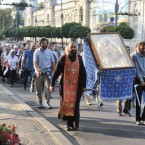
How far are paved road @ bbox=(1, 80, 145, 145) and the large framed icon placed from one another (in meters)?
1.23

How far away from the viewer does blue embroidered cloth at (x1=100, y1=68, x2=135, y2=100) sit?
9.46m

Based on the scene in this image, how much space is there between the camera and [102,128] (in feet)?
28.6

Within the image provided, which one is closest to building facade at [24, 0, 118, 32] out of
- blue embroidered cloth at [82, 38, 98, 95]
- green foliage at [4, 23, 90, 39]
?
green foliage at [4, 23, 90, 39]

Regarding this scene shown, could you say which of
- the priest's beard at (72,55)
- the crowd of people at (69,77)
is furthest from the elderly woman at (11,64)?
the priest's beard at (72,55)

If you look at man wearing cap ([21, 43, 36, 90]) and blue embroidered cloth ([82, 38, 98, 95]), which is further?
man wearing cap ([21, 43, 36, 90])

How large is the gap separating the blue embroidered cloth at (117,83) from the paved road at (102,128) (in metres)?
0.56

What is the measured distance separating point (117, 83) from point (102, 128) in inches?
52.7

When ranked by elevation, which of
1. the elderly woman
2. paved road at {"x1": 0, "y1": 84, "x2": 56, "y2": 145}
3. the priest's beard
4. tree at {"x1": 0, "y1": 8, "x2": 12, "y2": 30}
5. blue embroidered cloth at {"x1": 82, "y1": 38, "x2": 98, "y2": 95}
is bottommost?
paved road at {"x1": 0, "y1": 84, "x2": 56, "y2": 145}

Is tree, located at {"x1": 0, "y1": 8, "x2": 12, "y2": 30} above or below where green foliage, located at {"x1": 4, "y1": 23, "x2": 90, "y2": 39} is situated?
above

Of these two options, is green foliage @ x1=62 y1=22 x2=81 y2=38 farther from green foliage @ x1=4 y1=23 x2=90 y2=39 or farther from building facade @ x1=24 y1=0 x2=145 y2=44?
building facade @ x1=24 y1=0 x2=145 y2=44

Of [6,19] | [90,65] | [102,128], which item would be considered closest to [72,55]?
[102,128]

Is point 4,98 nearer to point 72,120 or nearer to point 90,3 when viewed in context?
point 72,120

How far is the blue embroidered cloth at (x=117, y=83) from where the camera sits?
946cm

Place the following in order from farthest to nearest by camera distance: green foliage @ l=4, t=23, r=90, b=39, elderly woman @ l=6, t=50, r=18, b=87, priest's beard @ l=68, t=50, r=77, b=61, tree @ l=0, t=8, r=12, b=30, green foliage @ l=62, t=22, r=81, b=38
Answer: tree @ l=0, t=8, r=12, b=30 → green foliage @ l=62, t=22, r=81, b=38 → green foliage @ l=4, t=23, r=90, b=39 → elderly woman @ l=6, t=50, r=18, b=87 → priest's beard @ l=68, t=50, r=77, b=61
